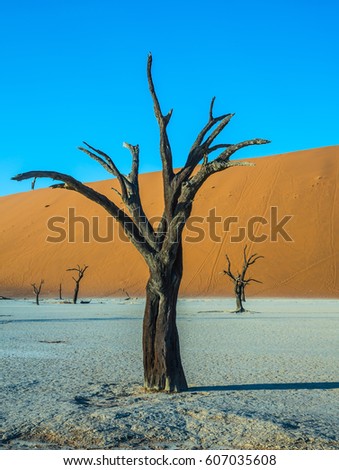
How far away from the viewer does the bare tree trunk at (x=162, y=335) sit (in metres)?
8.16

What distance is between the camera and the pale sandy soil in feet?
19.3

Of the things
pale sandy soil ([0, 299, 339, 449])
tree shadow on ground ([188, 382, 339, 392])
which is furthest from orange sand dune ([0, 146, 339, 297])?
tree shadow on ground ([188, 382, 339, 392])

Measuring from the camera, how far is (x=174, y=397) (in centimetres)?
771

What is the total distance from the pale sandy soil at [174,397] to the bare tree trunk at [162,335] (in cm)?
28

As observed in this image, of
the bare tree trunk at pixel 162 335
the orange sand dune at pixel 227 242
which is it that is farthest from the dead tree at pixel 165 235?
the orange sand dune at pixel 227 242

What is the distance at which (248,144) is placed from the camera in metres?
7.93

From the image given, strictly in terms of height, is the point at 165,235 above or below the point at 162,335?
above

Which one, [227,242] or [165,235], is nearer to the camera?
[165,235]

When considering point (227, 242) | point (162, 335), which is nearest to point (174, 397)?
point (162, 335)

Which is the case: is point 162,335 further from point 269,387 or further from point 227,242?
point 227,242

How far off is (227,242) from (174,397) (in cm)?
5421

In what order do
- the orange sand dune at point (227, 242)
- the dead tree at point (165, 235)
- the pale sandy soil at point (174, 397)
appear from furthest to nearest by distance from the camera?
the orange sand dune at point (227, 242) → the dead tree at point (165, 235) → the pale sandy soil at point (174, 397)

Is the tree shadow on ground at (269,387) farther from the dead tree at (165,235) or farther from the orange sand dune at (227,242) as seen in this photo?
the orange sand dune at (227,242)
